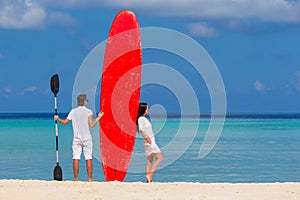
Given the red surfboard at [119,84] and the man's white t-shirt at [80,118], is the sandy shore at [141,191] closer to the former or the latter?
the man's white t-shirt at [80,118]

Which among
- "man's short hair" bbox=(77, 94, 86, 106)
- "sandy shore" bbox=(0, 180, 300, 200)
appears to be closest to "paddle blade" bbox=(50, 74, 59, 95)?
"man's short hair" bbox=(77, 94, 86, 106)

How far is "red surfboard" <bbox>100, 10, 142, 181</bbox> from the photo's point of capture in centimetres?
1142

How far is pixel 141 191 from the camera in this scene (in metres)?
9.66

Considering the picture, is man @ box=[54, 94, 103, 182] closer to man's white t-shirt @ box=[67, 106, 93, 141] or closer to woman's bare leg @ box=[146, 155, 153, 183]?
man's white t-shirt @ box=[67, 106, 93, 141]

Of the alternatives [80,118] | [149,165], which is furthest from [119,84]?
[149,165]

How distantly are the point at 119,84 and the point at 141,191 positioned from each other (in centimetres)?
250

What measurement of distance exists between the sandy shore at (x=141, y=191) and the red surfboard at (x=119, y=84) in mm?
1315

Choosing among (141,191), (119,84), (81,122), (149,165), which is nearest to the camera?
(141,191)

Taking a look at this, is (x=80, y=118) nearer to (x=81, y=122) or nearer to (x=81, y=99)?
(x=81, y=122)

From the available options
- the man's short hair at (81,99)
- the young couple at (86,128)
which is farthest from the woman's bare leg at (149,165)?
the man's short hair at (81,99)

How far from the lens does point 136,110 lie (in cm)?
1117

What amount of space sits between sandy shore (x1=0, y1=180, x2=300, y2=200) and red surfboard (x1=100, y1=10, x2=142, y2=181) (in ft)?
4.31

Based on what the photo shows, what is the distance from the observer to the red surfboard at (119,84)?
37.5 ft

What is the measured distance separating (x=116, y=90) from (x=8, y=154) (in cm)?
1477
